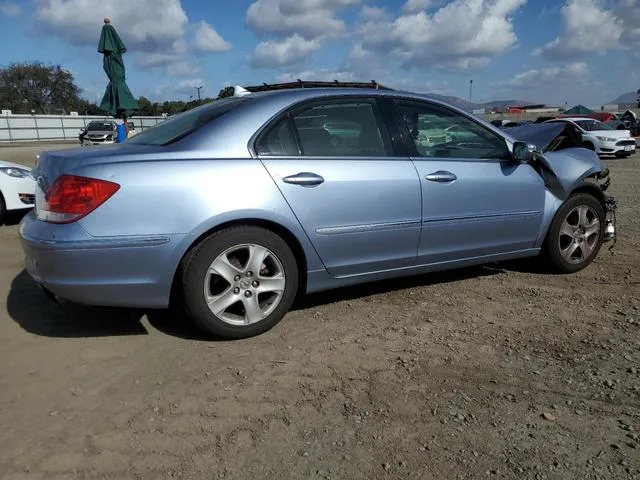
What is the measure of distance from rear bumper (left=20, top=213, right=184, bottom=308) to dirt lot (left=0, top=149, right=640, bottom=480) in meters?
0.38

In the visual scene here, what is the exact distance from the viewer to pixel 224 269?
3.46 meters

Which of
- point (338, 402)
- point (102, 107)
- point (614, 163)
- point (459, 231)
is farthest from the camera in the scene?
point (614, 163)

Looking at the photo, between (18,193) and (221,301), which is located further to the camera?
(18,193)

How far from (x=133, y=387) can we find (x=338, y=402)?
110 cm

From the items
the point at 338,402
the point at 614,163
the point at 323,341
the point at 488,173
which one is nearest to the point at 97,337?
the point at 323,341

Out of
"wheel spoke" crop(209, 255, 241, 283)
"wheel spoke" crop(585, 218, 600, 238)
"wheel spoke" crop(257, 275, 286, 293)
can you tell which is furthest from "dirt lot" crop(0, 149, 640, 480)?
"wheel spoke" crop(585, 218, 600, 238)

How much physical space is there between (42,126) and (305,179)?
1738 inches

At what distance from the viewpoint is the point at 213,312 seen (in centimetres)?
348

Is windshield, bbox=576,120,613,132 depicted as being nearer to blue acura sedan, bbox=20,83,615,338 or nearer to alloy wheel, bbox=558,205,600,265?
alloy wheel, bbox=558,205,600,265

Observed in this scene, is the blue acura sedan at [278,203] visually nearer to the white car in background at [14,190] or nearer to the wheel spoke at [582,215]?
the wheel spoke at [582,215]

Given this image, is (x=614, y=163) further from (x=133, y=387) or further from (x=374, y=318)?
(x=133, y=387)

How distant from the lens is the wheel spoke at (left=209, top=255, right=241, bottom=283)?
3422 mm

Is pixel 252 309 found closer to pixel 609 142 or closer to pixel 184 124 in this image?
pixel 184 124

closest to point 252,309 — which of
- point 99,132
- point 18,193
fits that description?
point 18,193
